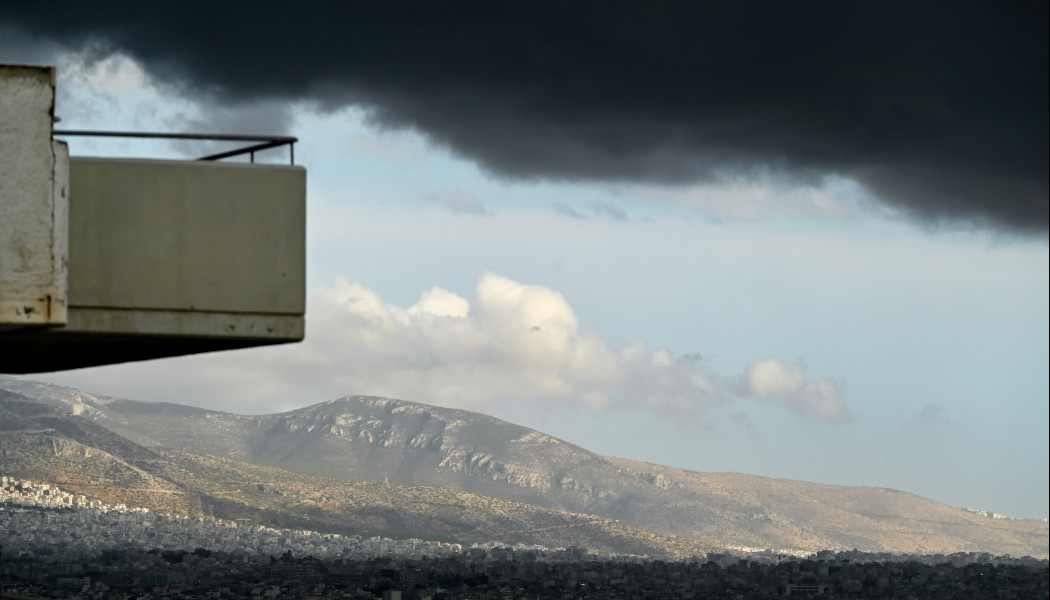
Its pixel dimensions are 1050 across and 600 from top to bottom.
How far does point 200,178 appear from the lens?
508 inches

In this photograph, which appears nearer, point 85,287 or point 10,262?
point 10,262

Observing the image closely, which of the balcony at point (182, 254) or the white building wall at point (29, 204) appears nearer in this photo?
the white building wall at point (29, 204)

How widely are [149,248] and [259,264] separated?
104cm

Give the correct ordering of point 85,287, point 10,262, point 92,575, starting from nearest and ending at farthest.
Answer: point 10,262, point 85,287, point 92,575

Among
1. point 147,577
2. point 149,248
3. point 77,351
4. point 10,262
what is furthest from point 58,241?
point 147,577

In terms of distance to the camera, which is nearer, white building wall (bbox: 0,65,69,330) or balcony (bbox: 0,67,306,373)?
white building wall (bbox: 0,65,69,330)

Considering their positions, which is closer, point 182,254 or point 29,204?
point 29,204

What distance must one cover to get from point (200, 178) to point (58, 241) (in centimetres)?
185

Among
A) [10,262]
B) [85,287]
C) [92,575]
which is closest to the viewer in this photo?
[10,262]

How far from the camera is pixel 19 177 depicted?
11.2m

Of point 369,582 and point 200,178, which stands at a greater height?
point 200,178

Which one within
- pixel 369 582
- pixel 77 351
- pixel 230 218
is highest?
A: pixel 230 218

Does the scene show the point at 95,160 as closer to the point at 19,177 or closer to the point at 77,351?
the point at 19,177

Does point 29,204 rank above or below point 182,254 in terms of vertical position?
above
